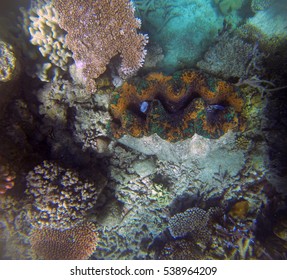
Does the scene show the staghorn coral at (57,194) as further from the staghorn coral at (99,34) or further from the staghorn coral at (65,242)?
the staghorn coral at (99,34)

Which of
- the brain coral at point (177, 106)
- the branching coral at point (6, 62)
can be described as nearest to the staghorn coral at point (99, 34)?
the brain coral at point (177, 106)

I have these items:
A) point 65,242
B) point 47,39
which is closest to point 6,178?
point 65,242

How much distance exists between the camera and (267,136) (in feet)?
12.3

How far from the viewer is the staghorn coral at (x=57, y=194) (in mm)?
3256

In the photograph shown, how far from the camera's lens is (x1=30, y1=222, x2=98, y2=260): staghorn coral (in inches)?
159

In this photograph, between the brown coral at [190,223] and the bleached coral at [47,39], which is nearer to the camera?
the bleached coral at [47,39]

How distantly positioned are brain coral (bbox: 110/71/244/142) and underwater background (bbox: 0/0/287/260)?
2cm

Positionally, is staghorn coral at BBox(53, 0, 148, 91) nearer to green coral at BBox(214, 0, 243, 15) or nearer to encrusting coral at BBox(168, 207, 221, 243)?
green coral at BBox(214, 0, 243, 15)

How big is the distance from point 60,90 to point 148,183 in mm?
2348

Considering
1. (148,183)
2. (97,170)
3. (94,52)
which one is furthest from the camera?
(148,183)

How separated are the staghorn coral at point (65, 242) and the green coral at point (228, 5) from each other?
527cm

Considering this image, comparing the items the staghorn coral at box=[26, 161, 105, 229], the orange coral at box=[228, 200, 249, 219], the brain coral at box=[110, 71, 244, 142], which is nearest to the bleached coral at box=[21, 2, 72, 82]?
the brain coral at box=[110, 71, 244, 142]
